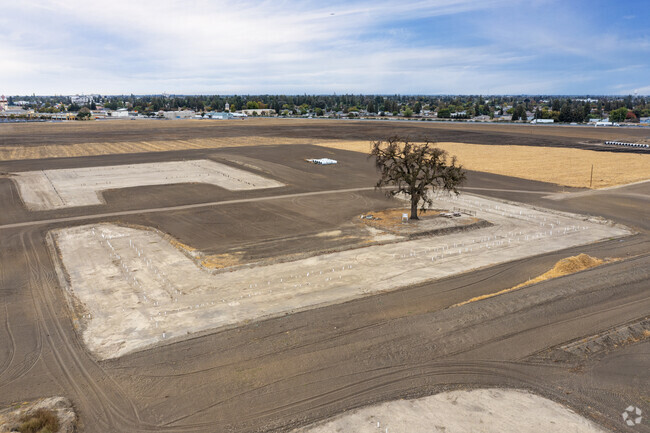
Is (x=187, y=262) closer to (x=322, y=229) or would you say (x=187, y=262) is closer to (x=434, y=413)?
(x=322, y=229)

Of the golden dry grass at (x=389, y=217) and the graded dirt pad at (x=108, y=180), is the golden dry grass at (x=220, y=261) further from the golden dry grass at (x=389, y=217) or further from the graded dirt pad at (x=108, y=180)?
the graded dirt pad at (x=108, y=180)

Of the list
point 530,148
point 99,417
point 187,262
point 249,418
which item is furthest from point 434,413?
point 530,148

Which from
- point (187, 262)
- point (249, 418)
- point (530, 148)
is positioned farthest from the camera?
point (530, 148)

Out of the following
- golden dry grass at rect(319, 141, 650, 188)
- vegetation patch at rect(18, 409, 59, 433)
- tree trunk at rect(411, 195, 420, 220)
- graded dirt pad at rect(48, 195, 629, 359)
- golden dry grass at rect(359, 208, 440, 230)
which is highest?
golden dry grass at rect(319, 141, 650, 188)

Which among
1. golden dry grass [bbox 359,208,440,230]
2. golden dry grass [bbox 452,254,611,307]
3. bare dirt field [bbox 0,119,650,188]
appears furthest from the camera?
bare dirt field [bbox 0,119,650,188]

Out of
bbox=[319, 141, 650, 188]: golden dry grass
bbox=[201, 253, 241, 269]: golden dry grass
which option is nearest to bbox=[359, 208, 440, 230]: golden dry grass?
bbox=[201, 253, 241, 269]: golden dry grass

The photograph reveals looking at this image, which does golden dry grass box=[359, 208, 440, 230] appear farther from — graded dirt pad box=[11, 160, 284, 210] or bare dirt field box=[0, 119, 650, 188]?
bare dirt field box=[0, 119, 650, 188]

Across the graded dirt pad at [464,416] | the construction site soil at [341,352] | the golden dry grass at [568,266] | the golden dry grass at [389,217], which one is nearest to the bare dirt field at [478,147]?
the golden dry grass at [389,217]
